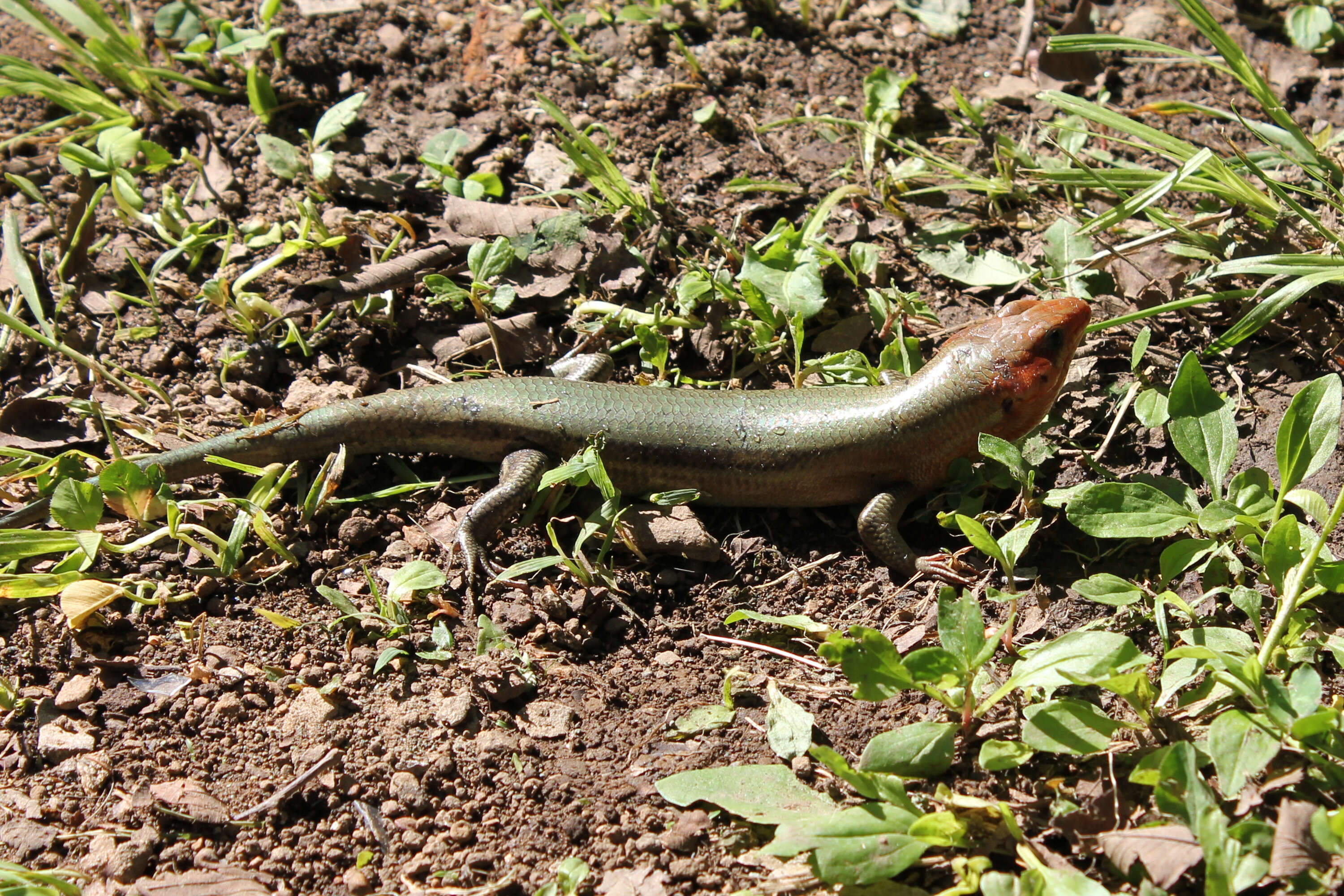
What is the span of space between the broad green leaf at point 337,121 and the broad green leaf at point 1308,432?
489cm

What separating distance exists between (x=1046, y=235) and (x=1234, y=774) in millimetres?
2783

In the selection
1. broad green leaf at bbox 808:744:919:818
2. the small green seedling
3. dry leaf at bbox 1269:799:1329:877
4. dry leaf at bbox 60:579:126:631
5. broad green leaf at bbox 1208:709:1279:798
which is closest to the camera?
dry leaf at bbox 1269:799:1329:877

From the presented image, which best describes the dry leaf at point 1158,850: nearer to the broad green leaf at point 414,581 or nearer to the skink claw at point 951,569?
the skink claw at point 951,569

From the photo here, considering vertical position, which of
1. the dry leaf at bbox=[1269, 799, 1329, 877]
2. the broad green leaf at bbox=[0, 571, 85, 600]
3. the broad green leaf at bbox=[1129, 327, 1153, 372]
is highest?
the broad green leaf at bbox=[1129, 327, 1153, 372]

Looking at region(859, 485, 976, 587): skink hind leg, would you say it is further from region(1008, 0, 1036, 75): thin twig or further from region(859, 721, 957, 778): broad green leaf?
region(1008, 0, 1036, 75): thin twig

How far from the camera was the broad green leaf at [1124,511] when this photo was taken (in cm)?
332

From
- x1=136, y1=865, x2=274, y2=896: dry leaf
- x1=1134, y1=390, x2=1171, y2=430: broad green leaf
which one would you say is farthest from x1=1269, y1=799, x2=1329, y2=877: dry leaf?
x1=136, y1=865, x2=274, y2=896: dry leaf

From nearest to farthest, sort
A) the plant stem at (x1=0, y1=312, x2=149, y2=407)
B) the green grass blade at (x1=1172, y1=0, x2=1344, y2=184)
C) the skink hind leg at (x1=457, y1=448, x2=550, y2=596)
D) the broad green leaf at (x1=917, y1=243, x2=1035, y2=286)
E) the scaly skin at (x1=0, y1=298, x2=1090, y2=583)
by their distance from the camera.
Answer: the skink hind leg at (x1=457, y1=448, x2=550, y2=596)
the scaly skin at (x1=0, y1=298, x2=1090, y2=583)
the green grass blade at (x1=1172, y1=0, x2=1344, y2=184)
the plant stem at (x1=0, y1=312, x2=149, y2=407)
the broad green leaf at (x1=917, y1=243, x2=1035, y2=286)

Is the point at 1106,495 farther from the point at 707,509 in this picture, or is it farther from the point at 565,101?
the point at 565,101

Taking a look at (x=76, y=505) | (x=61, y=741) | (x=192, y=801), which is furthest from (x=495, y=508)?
(x=61, y=741)

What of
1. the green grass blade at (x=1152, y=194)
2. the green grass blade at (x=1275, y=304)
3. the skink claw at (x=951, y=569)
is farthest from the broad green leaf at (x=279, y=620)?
the green grass blade at (x=1275, y=304)

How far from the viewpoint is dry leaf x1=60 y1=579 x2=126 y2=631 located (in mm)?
3576

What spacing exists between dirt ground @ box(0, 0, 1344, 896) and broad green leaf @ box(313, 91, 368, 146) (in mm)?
124

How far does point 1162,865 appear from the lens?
2.61m
